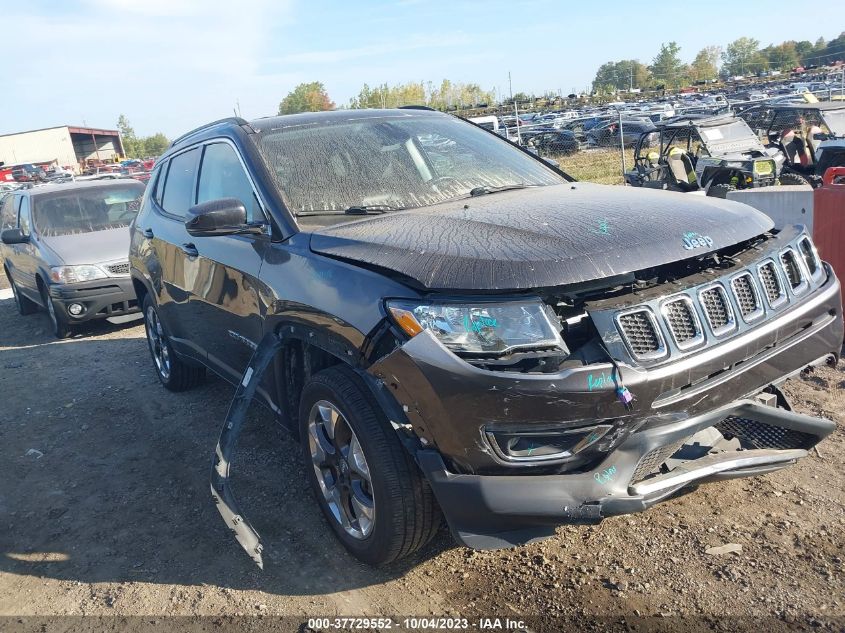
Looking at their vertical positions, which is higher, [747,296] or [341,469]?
[747,296]

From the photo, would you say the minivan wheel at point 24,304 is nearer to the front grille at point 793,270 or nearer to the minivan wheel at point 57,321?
the minivan wheel at point 57,321

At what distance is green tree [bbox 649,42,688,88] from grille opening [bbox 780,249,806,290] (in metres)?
56.8

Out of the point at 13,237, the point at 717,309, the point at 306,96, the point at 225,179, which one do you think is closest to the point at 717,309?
the point at 717,309

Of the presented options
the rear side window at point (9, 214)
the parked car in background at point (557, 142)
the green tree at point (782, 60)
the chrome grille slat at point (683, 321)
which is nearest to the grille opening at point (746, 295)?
the chrome grille slat at point (683, 321)

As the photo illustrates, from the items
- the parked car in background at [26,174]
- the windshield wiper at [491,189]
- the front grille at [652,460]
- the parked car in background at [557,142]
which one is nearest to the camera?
the front grille at [652,460]

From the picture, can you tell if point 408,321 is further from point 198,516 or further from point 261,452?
point 261,452

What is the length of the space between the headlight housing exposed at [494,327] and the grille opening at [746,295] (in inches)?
31.0

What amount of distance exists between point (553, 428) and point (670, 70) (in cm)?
7386

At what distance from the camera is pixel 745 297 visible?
8.87 ft

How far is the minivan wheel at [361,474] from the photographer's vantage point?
2686 mm

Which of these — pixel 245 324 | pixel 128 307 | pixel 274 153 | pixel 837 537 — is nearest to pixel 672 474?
pixel 837 537

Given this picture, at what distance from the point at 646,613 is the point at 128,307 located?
727 cm

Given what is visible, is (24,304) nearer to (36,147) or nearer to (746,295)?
(746,295)

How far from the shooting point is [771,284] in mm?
2854
